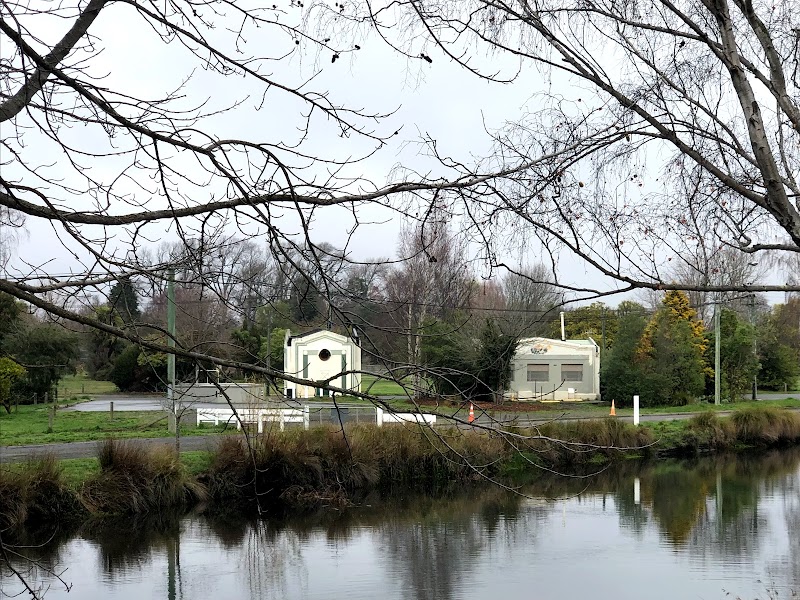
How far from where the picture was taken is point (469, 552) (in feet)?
40.9

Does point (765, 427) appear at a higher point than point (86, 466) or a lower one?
lower

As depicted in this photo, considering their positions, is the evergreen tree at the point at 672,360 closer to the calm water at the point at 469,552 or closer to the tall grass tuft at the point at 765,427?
the tall grass tuft at the point at 765,427

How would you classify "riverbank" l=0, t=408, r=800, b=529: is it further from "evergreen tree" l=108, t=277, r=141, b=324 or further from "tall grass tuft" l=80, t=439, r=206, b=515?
"evergreen tree" l=108, t=277, r=141, b=324

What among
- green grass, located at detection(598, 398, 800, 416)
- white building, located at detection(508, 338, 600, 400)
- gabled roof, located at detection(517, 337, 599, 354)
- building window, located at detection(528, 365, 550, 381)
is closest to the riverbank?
green grass, located at detection(598, 398, 800, 416)

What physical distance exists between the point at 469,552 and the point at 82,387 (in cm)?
2919

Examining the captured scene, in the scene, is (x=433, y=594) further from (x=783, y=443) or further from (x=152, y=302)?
(x=783, y=443)

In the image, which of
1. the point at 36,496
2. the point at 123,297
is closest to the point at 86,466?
the point at 36,496

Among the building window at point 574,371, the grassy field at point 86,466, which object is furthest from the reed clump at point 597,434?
the building window at point 574,371

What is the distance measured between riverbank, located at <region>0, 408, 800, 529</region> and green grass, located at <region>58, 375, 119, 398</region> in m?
19.5

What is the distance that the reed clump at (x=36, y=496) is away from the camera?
41.0 feet

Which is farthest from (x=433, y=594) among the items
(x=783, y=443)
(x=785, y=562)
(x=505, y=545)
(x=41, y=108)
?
(x=783, y=443)

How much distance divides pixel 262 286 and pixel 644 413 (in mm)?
24974

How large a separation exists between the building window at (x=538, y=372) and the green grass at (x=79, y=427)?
49.4 feet

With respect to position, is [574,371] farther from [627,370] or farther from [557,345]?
[627,370]
